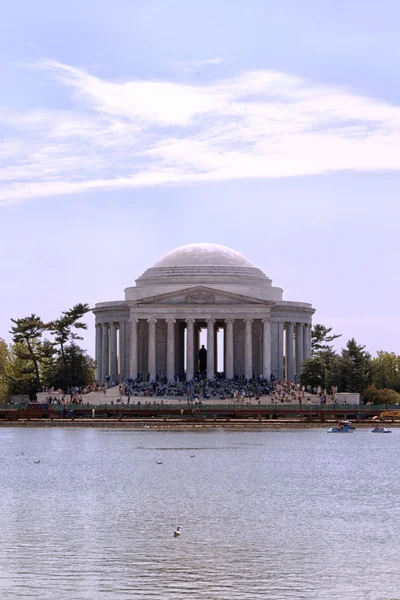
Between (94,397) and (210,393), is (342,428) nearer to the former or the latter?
(210,393)

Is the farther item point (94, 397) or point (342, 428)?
point (94, 397)

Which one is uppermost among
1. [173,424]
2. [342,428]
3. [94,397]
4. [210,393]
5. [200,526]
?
[210,393]

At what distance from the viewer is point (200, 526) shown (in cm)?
6391

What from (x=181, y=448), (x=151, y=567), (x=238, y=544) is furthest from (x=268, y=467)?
(x=151, y=567)

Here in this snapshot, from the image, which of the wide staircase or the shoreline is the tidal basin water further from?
the wide staircase

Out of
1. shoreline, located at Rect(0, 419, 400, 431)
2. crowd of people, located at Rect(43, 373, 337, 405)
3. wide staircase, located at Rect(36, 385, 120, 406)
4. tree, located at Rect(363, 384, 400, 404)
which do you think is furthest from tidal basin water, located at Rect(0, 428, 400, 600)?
tree, located at Rect(363, 384, 400, 404)

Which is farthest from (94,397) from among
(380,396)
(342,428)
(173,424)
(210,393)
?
(342,428)

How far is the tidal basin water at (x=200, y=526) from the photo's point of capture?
49750 millimetres

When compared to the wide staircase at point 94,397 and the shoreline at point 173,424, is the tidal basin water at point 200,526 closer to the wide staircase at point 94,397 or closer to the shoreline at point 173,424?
the shoreline at point 173,424

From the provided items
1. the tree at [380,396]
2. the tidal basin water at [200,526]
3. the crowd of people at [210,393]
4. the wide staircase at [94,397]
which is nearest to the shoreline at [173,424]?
the crowd of people at [210,393]

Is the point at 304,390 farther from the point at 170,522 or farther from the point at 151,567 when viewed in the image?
the point at 151,567

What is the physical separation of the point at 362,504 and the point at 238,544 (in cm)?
1701

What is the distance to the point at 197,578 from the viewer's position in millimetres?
50719

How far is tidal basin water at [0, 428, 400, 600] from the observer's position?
4975cm
